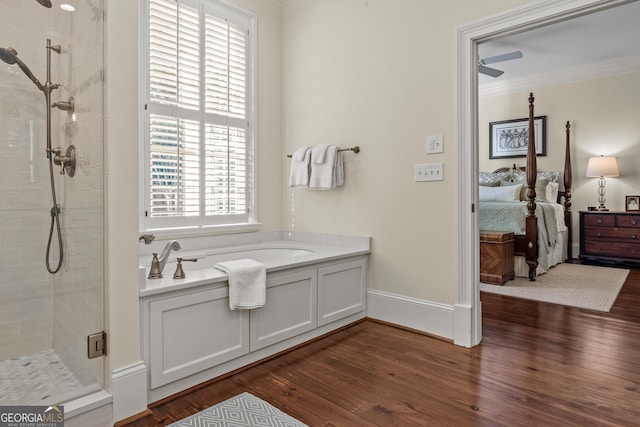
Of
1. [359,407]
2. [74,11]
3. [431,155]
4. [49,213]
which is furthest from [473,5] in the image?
[49,213]

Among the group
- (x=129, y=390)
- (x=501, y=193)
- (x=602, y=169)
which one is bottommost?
(x=129, y=390)

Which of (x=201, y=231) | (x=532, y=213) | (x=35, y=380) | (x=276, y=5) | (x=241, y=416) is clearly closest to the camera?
(x=241, y=416)

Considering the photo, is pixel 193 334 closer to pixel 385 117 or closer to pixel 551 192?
pixel 385 117

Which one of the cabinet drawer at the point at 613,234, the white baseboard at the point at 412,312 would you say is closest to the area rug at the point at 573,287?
the cabinet drawer at the point at 613,234

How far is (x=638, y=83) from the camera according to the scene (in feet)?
17.3

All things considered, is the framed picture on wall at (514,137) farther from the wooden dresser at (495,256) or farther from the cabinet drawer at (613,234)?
the wooden dresser at (495,256)

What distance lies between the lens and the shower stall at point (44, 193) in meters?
1.91

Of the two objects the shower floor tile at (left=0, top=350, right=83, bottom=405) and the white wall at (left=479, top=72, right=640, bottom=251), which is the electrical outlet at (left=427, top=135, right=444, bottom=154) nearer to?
the shower floor tile at (left=0, top=350, right=83, bottom=405)

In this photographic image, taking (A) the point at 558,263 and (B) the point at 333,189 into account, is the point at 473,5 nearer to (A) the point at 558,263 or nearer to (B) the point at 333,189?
(B) the point at 333,189

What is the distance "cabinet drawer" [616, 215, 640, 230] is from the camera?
194 inches

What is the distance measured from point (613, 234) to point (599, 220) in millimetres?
235

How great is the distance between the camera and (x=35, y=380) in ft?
6.16

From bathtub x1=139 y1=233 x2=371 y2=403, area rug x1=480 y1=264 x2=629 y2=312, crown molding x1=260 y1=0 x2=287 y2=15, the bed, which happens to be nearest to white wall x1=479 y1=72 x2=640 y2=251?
the bed

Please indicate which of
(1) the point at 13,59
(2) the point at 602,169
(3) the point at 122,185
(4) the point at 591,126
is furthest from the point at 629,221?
(1) the point at 13,59
